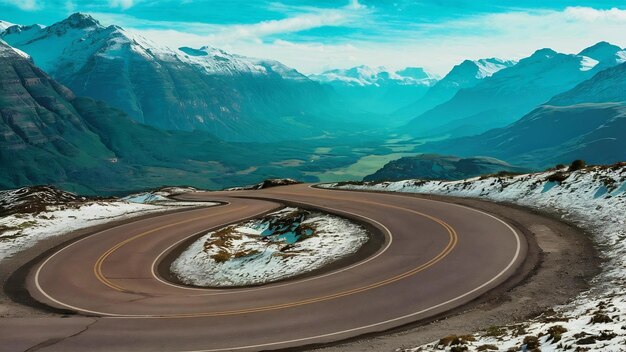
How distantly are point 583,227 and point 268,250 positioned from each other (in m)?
22.6

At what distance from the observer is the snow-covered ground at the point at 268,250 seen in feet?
98.5

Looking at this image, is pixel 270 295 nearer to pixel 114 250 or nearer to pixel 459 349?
pixel 459 349

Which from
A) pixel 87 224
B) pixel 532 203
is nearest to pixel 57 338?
pixel 87 224

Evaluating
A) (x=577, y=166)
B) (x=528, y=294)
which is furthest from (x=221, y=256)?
(x=577, y=166)

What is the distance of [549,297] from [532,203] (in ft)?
72.6

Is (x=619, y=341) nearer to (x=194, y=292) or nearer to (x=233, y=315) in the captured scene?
(x=233, y=315)

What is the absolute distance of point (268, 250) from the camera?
33.5 meters

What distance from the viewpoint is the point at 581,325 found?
15516mm

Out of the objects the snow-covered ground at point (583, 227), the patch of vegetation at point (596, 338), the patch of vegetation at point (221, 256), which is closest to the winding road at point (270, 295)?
the patch of vegetation at point (221, 256)

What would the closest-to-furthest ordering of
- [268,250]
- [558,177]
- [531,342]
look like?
[531,342], [268,250], [558,177]

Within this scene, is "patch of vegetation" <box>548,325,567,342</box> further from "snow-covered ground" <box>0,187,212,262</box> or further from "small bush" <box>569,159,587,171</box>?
"snow-covered ground" <box>0,187,212,262</box>

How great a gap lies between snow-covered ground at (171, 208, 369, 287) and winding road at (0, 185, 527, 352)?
1918mm

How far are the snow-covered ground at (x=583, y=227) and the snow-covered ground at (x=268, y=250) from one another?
14.8m

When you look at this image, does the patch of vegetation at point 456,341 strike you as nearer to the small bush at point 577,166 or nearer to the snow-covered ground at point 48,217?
the small bush at point 577,166
